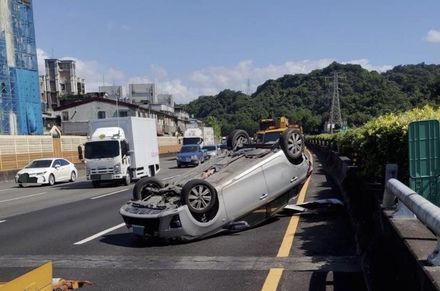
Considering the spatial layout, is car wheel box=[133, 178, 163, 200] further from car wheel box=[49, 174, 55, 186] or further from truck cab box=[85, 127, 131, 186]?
car wheel box=[49, 174, 55, 186]

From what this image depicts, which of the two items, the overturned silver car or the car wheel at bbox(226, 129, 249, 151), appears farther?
the car wheel at bbox(226, 129, 249, 151)

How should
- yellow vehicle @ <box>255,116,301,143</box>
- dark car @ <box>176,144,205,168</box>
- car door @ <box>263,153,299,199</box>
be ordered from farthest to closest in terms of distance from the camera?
dark car @ <box>176,144,205,168</box>, yellow vehicle @ <box>255,116,301,143</box>, car door @ <box>263,153,299,199</box>

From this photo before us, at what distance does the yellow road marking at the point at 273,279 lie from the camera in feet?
20.6

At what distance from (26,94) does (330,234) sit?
5426 cm

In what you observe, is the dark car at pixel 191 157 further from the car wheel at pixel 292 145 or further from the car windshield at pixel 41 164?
the car wheel at pixel 292 145

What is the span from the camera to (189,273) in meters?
7.18

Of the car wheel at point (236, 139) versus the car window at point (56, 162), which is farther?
the car window at point (56, 162)

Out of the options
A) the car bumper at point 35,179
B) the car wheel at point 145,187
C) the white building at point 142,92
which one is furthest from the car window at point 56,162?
the white building at point 142,92

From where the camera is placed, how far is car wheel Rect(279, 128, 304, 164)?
1080 cm

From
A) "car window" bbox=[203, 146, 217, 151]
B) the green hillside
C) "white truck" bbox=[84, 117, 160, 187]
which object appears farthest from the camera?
the green hillside

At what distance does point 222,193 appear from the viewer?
Result: 9.30m

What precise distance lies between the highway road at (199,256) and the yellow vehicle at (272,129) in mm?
19713

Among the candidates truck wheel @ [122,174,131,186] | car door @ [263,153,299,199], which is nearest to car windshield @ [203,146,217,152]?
truck wheel @ [122,174,131,186]

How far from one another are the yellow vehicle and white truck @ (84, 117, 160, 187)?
27.2ft
